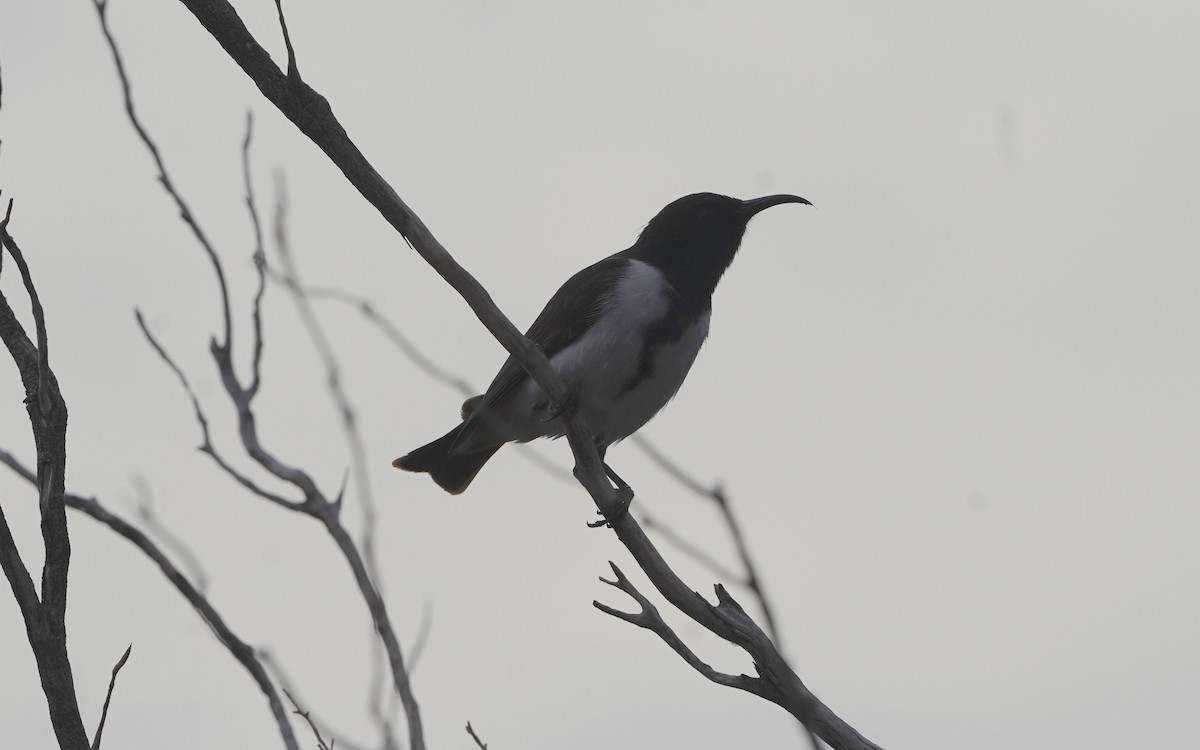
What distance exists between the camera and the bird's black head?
604 centimetres

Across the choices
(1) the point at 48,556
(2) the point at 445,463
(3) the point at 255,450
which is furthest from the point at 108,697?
(2) the point at 445,463

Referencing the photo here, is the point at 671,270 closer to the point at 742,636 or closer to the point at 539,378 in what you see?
the point at 539,378

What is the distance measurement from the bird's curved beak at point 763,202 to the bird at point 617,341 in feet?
0.12

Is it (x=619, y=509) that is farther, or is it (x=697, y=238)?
(x=697, y=238)

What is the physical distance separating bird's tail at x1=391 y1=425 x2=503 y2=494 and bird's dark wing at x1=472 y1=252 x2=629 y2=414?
46 centimetres

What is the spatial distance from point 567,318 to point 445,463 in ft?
3.53

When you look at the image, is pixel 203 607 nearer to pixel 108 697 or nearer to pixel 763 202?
pixel 108 697

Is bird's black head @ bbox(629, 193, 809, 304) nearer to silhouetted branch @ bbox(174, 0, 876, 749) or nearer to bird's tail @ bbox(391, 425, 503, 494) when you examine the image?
bird's tail @ bbox(391, 425, 503, 494)

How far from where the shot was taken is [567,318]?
18.8ft

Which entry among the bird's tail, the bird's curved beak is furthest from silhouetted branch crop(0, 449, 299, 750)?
the bird's curved beak

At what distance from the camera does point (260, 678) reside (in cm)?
388

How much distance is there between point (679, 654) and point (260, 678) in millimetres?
1445

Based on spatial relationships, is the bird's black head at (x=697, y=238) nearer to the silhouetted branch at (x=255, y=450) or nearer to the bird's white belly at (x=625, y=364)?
the bird's white belly at (x=625, y=364)

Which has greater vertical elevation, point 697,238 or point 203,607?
point 697,238
